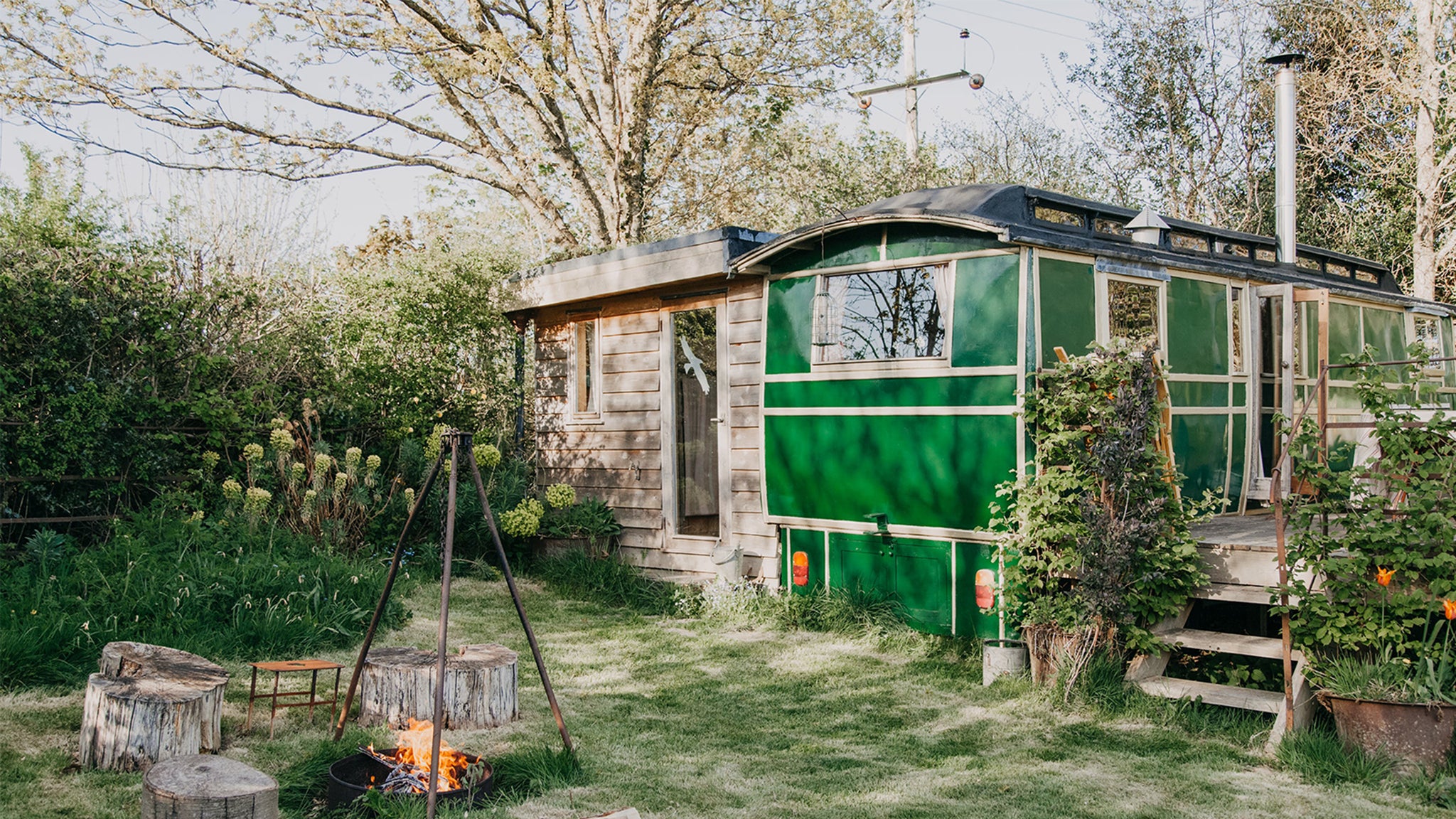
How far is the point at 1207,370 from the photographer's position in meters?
7.73

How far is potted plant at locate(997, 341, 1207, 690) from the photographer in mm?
5781

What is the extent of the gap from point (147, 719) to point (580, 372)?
19.7 feet

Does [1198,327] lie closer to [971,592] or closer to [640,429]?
[971,592]

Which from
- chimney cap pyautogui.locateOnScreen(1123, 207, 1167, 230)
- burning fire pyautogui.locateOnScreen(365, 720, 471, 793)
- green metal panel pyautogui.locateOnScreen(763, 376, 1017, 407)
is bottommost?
burning fire pyautogui.locateOnScreen(365, 720, 471, 793)

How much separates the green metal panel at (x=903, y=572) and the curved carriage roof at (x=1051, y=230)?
209cm

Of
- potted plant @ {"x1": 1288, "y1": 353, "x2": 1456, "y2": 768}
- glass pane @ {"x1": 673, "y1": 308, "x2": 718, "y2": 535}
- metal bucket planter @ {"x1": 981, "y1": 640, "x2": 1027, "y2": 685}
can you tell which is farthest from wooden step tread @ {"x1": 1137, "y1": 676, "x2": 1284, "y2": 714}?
glass pane @ {"x1": 673, "y1": 308, "x2": 718, "y2": 535}

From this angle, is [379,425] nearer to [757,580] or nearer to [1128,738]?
[757,580]

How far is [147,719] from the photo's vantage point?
4.55 metres

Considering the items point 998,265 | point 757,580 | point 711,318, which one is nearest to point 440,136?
point 711,318

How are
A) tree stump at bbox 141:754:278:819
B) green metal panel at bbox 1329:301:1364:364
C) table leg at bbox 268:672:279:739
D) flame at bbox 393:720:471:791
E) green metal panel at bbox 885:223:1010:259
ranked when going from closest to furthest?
tree stump at bbox 141:754:278:819, flame at bbox 393:720:471:791, table leg at bbox 268:672:279:739, green metal panel at bbox 885:223:1010:259, green metal panel at bbox 1329:301:1364:364

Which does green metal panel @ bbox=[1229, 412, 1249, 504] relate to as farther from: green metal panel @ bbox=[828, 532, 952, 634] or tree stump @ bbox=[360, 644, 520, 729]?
tree stump @ bbox=[360, 644, 520, 729]

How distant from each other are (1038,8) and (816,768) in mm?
15787

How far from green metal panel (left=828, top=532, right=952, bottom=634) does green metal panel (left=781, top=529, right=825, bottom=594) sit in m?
0.11

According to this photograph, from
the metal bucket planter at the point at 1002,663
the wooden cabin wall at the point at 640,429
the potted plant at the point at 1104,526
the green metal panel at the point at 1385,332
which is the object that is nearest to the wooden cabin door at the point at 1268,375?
the green metal panel at the point at 1385,332
